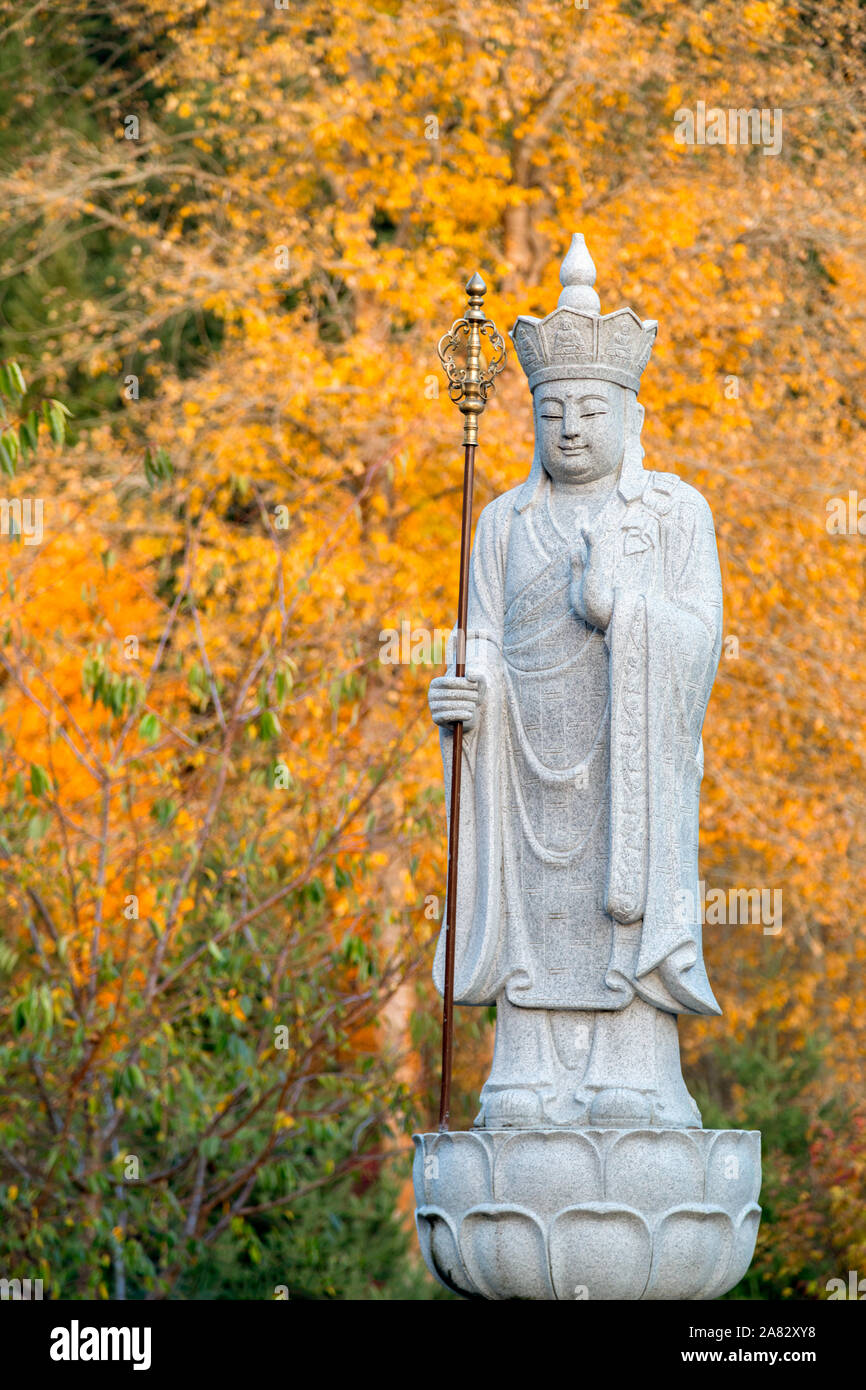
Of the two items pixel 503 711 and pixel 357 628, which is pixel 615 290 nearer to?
pixel 357 628

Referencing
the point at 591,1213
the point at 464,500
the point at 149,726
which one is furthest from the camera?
the point at 149,726

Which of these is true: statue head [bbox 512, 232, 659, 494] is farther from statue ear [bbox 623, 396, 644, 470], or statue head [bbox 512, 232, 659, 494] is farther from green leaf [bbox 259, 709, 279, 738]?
green leaf [bbox 259, 709, 279, 738]

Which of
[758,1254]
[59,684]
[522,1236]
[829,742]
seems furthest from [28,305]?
[522,1236]

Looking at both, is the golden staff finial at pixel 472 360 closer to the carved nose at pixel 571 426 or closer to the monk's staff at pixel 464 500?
the monk's staff at pixel 464 500

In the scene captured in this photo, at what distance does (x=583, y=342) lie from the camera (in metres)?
6.91

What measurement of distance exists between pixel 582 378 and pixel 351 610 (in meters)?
5.67

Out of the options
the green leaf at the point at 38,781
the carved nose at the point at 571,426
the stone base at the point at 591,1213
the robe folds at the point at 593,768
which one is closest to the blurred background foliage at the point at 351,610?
the green leaf at the point at 38,781

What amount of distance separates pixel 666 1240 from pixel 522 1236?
449 millimetres

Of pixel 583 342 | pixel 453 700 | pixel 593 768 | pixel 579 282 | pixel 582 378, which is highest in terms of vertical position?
pixel 579 282

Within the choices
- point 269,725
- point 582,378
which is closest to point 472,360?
point 582,378

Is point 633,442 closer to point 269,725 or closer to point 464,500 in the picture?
point 464,500

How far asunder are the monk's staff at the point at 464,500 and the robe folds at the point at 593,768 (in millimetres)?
131
